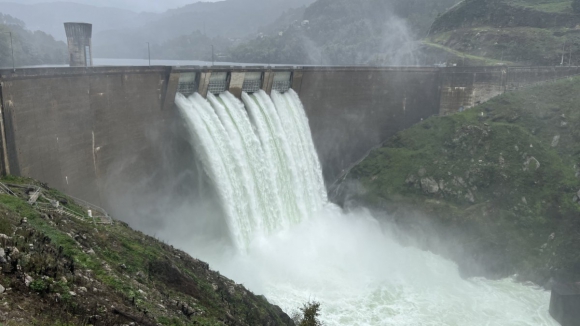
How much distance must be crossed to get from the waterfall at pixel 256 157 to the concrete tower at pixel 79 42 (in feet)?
18.8

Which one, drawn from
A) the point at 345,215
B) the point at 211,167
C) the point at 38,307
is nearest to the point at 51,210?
the point at 38,307

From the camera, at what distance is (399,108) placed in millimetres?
44062

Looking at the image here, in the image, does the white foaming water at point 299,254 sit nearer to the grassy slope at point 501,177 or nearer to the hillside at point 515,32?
the grassy slope at point 501,177

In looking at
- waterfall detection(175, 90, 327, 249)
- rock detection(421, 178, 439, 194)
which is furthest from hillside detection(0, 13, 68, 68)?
rock detection(421, 178, 439, 194)

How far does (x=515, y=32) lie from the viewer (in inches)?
2232

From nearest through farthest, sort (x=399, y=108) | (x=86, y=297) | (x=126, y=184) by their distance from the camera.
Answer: (x=86, y=297) < (x=126, y=184) < (x=399, y=108)

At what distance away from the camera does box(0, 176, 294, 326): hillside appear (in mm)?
9203

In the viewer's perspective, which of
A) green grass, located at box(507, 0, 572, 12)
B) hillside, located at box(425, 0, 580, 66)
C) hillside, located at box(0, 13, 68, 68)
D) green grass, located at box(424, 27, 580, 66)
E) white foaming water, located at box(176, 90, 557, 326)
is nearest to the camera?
white foaming water, located at box(176, 90, 557, 326)

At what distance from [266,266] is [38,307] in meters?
18.5

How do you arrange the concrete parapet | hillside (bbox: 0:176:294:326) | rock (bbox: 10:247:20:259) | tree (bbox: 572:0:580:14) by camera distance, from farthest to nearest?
tree (bbox: 572:0:580:14), the concrete parapet, rock (bbox: 10:247:20:259), hillside (bbox: 0:176:294:326)

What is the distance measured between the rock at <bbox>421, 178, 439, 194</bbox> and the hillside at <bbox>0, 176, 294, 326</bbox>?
21.4 meters

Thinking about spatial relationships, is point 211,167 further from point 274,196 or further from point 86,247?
point 86,247

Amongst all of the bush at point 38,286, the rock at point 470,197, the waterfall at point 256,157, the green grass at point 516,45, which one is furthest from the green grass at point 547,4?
the bush at point 38,286

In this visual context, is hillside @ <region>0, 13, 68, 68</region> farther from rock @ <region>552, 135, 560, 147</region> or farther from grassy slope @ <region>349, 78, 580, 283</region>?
rock @ <region>552, 135, 560, 147</region>
